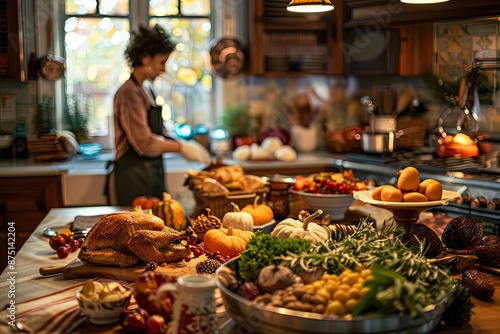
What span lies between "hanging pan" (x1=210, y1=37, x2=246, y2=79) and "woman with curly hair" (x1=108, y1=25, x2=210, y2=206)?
1.16 meters

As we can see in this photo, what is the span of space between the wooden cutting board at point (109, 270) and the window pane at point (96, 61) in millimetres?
3472

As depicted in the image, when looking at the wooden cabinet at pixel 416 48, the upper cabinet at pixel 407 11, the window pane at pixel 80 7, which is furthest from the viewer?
the window pane at pixel 80 7

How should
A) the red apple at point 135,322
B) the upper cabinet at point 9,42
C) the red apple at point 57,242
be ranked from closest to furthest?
1. the red apple at point 135,322
2. the red apple at point 57,242
3. the upper cabinet at point 9,42

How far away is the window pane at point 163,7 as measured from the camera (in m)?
5.68

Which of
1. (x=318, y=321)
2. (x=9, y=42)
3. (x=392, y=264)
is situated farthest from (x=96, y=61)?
(x=318, y=321)

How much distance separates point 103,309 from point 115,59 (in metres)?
4.10

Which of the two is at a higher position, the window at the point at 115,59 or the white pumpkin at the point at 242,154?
the window at the point at 115,59

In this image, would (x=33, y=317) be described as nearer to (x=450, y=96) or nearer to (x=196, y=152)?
(x=196, y=152)

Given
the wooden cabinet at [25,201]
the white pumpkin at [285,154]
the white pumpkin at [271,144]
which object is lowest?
the wooden cabinet at [25,201]

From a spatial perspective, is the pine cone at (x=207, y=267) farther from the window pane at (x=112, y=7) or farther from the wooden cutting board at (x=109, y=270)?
the window pane at (x=112, y=7)

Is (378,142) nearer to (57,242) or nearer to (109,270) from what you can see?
(57,242)

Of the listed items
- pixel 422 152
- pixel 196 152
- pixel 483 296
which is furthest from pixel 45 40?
pixel 483 296

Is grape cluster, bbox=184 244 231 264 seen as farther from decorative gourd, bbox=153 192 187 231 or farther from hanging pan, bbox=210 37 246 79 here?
hanging pan, bbox=210 37 246 79

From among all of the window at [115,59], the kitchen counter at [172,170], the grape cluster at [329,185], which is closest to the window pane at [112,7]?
the window at [115,59]
